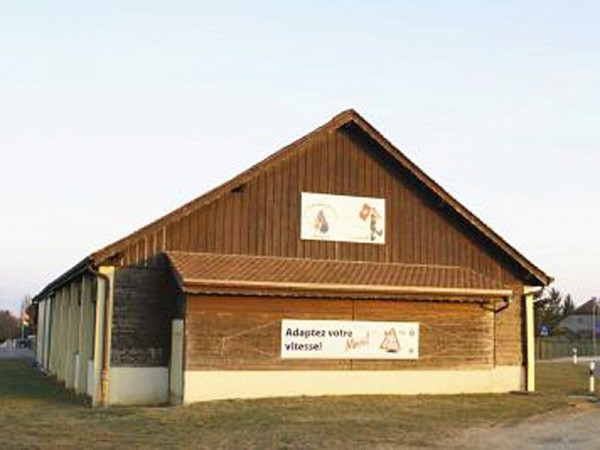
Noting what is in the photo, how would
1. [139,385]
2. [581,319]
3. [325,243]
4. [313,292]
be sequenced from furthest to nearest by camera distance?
[581,319] < [325,243] < [313,292] < [139,385]

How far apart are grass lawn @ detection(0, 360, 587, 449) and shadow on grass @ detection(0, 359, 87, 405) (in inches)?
2.0

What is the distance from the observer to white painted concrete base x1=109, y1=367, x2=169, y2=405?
21969 mm

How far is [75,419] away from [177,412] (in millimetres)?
2185

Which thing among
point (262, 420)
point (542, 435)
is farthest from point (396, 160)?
point (542, 435)

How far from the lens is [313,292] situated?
22812mm

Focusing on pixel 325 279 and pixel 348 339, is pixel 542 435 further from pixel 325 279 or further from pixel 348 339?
pixel 325 279

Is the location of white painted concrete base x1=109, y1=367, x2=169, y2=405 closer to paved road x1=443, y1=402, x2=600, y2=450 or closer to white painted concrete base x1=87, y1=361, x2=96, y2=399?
white painted concrete base x1=87, y1=361, x2=96, y2=399

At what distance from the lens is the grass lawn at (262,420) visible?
15.0 meters

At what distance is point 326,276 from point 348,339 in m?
1.78

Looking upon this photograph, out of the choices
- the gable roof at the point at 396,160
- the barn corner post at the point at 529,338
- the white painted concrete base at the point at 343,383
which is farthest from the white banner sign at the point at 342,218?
the barn corner post at the point at 529,338

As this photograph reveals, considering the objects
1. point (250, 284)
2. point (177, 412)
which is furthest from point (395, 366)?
point (177, 412)

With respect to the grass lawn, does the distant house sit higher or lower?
higher

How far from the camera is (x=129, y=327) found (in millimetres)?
22375

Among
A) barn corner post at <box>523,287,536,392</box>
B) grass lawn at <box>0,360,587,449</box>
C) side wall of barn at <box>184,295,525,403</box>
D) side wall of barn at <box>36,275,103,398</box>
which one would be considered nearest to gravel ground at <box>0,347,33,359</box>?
side wall of barn at <box>36,275,103,398</box>
